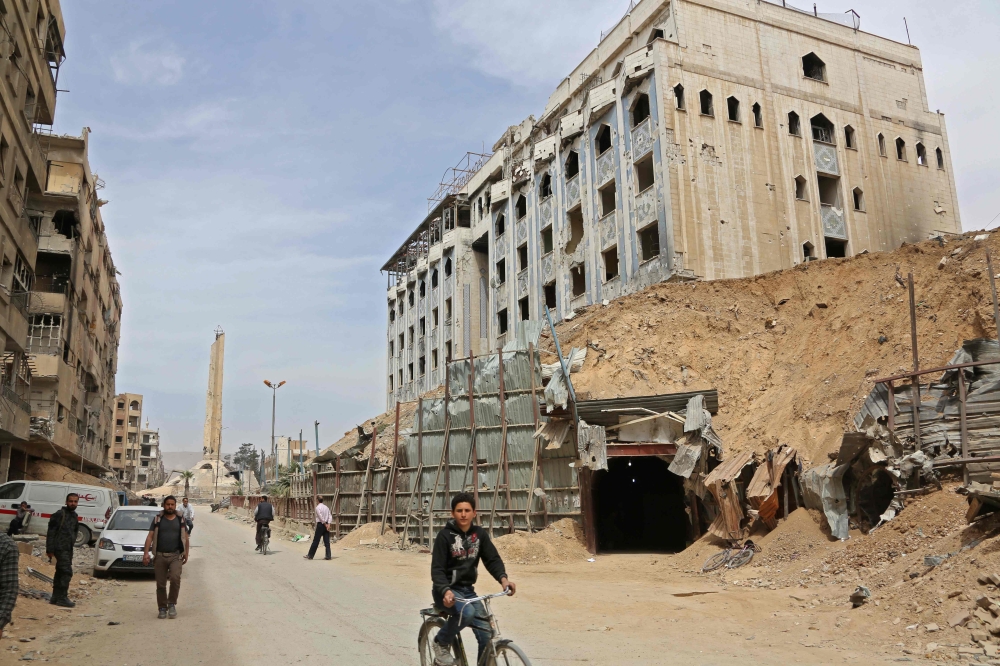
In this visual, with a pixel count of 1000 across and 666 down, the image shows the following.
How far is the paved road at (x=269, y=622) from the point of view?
7.59 m

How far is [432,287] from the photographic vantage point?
4834 centimetres

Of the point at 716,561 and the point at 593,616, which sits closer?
the point at 593,616

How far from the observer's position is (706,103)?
2820cm

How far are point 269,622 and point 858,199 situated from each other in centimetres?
2837

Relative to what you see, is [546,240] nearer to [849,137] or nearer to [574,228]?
[574,228]

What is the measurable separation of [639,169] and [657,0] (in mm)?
6757

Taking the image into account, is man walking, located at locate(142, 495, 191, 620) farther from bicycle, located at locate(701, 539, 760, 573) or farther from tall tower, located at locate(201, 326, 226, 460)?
tall tower, located at locate(201, 326, 226, 460)

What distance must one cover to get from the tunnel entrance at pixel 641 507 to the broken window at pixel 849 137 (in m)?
16.7

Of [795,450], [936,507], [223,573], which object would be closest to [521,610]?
[936,507]

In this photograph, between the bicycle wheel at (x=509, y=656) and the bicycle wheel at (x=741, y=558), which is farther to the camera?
the bicycle wheel at (x=741, y=558)

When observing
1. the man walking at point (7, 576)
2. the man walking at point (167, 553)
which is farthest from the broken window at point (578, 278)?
the man walking at point (7, 576)

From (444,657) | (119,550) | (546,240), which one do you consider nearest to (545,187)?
(546,240)

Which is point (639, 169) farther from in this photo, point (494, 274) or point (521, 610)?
point (521, 610)

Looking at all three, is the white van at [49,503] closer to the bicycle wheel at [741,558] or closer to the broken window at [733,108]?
the bicycle wheel at [741,558]
